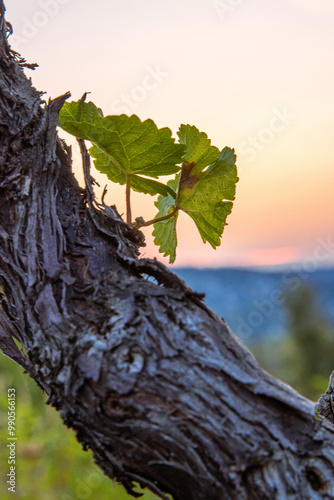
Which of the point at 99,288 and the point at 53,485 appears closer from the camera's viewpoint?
the point at 99,288

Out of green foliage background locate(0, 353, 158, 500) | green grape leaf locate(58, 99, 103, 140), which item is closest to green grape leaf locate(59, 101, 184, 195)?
green grape leaf locate(58, 99, 103, 140)

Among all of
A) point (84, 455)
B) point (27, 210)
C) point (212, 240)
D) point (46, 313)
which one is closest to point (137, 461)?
point (46, 313)

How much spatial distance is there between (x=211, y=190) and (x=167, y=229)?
0.61 ft

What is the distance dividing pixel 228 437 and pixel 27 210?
2.08ft

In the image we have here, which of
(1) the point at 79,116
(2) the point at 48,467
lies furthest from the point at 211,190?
(2) the point at 48,467

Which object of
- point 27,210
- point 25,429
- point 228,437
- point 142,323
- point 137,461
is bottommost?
point 25,429

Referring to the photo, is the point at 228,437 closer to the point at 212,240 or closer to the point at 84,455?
the point at 212,240

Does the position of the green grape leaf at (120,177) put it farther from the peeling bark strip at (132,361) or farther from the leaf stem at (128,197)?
the peeling bark strip at (132,361)

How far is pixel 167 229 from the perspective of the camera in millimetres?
1309

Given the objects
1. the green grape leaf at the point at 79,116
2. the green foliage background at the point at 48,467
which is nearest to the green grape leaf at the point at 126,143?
the green grape leaf at the point at 79,116

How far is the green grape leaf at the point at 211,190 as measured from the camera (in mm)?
1192

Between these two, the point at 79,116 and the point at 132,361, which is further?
the point at 79,116

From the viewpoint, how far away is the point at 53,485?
5797 millimetres

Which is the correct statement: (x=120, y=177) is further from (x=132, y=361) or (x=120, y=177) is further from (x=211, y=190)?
(x=132, y=361)
